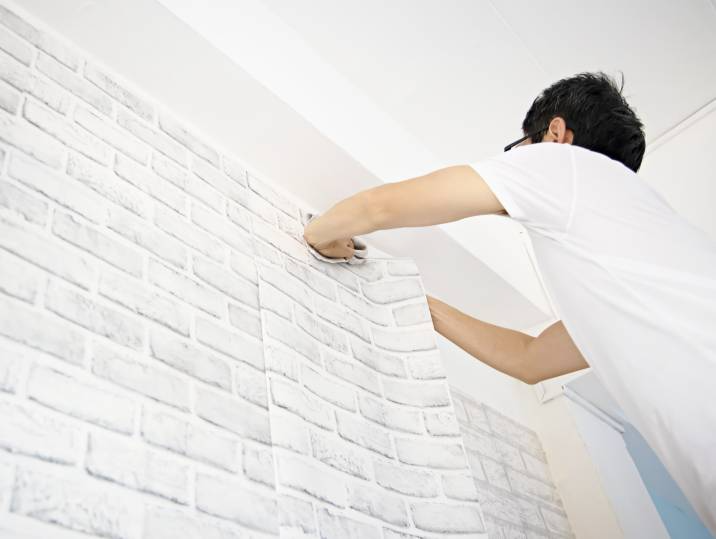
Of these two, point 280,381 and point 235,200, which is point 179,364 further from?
point 235,200

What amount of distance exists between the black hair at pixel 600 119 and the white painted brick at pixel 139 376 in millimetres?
1109

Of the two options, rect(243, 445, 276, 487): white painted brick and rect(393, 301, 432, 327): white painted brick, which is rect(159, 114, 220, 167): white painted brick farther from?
rect(243, 445, 276, 487): white painted brick

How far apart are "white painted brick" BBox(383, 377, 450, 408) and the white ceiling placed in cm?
54

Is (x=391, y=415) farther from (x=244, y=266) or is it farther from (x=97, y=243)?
(x=97, y=243)

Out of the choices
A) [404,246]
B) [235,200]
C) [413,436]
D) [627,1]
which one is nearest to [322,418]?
[413,436]

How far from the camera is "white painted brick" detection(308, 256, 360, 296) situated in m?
1.89

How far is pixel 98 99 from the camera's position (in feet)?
5.16

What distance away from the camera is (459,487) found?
1679mm

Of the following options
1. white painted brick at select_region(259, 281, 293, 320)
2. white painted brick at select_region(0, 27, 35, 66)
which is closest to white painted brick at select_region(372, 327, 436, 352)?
white painted brick at select_region(259, 281, 293, 320)

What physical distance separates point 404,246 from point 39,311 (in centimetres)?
134

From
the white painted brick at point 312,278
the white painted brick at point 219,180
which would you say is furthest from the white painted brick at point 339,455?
the white painted brick at point 219,180

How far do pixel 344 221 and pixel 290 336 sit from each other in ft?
1.04

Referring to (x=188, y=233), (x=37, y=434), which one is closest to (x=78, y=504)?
(x=37, y=434)

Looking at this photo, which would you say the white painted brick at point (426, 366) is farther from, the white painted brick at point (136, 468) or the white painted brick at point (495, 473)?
the white painted brick at point (136, 468)
